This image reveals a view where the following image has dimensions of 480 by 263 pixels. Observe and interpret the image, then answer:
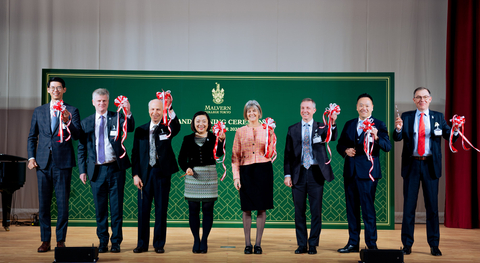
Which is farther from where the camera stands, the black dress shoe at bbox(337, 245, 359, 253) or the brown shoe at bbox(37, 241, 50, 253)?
the black dress shoe at bbox(337, 245, 359, 253)

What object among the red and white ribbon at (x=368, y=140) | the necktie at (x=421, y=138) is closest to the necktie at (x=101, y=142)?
the red and white ribbon at (x=368, y=140)

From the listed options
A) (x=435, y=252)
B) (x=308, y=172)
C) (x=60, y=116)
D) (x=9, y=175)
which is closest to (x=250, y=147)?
(x=308, y=172)

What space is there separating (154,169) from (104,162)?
0.50 metres

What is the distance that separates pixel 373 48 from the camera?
21.9 feet

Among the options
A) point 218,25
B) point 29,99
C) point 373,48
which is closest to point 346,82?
point 373,48

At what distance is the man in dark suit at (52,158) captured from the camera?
3.87 meters

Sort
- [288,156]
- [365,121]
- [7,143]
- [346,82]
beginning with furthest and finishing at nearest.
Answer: [7,143]
[346,82]
[288,156]
[365,121]

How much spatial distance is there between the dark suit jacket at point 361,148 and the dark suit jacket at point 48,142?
2.68 m

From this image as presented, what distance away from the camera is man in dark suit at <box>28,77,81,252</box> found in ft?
12.7

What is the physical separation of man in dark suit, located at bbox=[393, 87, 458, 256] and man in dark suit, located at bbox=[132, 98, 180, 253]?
7.44 feet

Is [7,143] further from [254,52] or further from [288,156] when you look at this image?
[288,156]

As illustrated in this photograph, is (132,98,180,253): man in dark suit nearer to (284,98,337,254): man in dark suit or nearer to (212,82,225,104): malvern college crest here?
(284,98,337,254): man in dark suit

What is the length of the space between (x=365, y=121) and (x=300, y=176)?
32.3 inches

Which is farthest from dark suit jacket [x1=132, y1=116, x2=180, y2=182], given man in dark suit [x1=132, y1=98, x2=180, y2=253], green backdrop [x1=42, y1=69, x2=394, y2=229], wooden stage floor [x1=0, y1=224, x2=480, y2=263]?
green backdrop [x1=42, y1=69, x2=394, y2=229]
